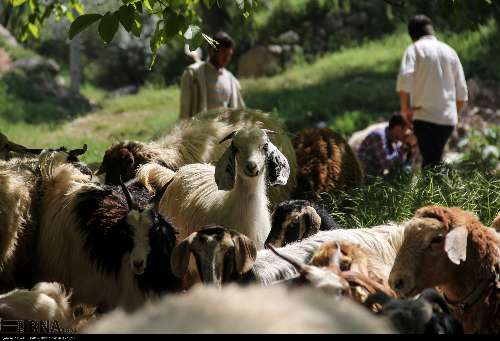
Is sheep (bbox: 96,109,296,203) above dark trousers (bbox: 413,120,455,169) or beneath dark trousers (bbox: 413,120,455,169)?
above

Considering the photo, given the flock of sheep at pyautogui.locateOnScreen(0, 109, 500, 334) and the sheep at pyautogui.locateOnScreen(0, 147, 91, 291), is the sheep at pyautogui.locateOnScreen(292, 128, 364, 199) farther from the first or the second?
the sheep at pyautogui.locateOnScreen(0, 147, 91, 291)

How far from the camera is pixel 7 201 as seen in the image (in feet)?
20.1

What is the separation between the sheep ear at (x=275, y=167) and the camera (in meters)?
6.18

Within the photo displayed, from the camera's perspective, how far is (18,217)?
6.17 metres

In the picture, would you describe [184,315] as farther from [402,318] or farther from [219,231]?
[219,231]

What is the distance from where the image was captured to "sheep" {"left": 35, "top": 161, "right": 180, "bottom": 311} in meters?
5.35

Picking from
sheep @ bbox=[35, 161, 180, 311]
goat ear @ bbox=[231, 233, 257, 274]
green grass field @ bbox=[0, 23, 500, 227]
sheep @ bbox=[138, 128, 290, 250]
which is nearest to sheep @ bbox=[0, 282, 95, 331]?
sheep @ bbox=[35, 161, 180, 311]

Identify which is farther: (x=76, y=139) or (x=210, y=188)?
(x=76, y=139)

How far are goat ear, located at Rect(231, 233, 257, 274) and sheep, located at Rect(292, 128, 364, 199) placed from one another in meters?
3.09

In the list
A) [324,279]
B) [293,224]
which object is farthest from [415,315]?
[293,224]

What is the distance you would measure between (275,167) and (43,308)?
6.10ft

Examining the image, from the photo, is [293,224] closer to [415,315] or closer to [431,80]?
[415,315]

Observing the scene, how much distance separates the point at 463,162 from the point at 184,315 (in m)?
7.80

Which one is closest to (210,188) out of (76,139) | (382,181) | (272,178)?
(272,178)
